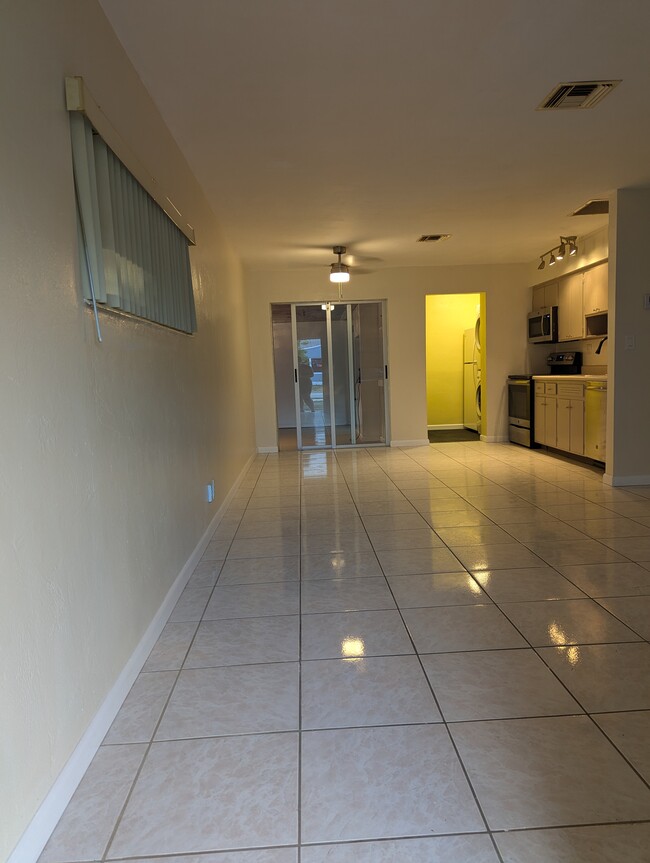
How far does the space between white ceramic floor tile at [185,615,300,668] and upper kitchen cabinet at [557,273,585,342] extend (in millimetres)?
5127

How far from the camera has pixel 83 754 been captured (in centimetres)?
151

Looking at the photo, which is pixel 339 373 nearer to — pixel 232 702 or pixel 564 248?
pixel 564 248

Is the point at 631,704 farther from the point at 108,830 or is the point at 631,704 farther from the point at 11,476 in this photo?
the point at 11,476

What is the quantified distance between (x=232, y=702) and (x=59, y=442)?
103 cm

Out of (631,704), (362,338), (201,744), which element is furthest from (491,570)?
(362,338)

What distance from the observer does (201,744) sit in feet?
5.26

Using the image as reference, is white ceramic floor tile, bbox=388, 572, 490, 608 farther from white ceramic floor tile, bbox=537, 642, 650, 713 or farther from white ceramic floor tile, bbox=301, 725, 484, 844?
white ceramic floor tile, bbox=301, 725, 484, 844

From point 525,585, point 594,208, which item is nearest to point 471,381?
point 594,208

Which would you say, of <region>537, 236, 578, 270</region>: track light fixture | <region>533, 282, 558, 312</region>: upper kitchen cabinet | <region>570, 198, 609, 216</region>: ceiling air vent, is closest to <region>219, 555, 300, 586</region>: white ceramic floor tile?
<region>570, 198, 609, 216</region>: ceiling air vent

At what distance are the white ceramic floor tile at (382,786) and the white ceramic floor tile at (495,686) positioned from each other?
0.16m

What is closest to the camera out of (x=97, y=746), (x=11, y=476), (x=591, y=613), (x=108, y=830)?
(x=11, y=476)

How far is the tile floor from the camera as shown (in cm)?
129

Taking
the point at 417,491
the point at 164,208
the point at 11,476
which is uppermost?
the point at 164,208

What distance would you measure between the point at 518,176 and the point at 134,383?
325cm
